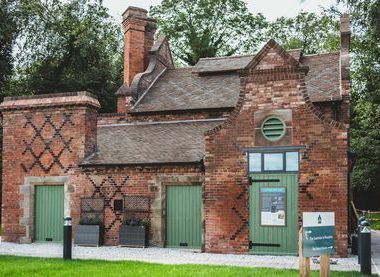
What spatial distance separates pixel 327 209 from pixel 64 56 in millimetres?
27373

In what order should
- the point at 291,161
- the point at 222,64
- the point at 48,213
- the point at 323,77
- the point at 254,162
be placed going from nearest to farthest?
the point at 291,161, the point at 254,162, the point at 48,213, the point at 323,77, the point at 222,64

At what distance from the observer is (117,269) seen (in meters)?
11.4

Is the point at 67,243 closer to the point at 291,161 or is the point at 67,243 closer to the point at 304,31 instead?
the point at 291,161

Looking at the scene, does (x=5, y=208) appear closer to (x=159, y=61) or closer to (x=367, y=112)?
(x=159, y=61)

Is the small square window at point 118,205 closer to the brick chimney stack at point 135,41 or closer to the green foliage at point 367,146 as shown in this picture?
the brick chimney stack at point 135,41

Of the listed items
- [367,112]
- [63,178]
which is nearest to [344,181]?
[63,178]

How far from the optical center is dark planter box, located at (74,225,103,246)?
1695 centimetres

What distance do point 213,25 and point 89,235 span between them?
93.5ft

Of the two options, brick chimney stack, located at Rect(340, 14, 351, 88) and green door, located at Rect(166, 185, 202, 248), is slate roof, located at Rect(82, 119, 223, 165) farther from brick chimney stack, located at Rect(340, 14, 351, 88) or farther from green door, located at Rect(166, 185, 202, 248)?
brick chimney stack, located at Rect(340, 14, 351, 88)

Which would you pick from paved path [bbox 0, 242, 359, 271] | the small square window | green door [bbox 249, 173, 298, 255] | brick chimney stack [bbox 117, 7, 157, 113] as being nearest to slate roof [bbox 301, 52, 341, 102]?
green door [bbox 249, 173, 298, 255]

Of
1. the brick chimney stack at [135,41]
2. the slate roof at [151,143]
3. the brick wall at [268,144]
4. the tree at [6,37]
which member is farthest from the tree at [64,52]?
the brick wall at [268,144]

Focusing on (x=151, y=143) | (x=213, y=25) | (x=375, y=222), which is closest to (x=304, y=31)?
(x=213, y=25)

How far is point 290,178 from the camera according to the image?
1469cm

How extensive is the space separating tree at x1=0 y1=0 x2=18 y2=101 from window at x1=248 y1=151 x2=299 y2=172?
70.0 feet
